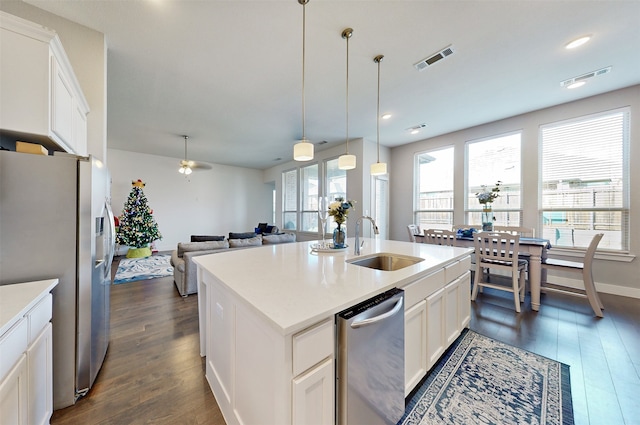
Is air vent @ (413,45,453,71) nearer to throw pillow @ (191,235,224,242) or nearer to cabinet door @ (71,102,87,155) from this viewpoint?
cabinet door @ (71,102,87,155)

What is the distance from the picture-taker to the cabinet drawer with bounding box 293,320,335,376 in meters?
0.84

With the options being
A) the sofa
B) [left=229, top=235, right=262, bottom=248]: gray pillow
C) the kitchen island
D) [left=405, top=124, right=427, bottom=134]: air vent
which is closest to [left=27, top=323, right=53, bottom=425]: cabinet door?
the kitchen island

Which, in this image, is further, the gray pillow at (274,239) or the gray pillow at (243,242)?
the gray pillow at (274,239)

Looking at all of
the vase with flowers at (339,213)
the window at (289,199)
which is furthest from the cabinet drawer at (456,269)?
the window at (289,199)

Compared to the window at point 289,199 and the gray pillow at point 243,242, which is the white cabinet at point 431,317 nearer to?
the gray pillow at point 243,242

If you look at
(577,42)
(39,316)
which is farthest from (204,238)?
(577,42)

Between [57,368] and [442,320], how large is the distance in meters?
2.74

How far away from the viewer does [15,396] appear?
0.98 metres

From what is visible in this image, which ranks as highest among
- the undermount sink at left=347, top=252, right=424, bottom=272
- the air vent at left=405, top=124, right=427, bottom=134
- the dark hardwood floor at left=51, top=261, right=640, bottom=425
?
the air vent at left=405, top=124, right=427, bottom=134

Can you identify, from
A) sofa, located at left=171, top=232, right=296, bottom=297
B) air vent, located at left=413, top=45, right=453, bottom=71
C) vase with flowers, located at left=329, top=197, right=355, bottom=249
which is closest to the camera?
vase with flowers, located at left=329, top=197, right=355, bottom=249

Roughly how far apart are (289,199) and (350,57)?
5647 millimetres

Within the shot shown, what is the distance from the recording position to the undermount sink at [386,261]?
6.53 feet

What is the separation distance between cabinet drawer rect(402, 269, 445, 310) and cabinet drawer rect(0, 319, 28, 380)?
6.06 ft

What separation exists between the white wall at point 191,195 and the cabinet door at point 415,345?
25.3ft
